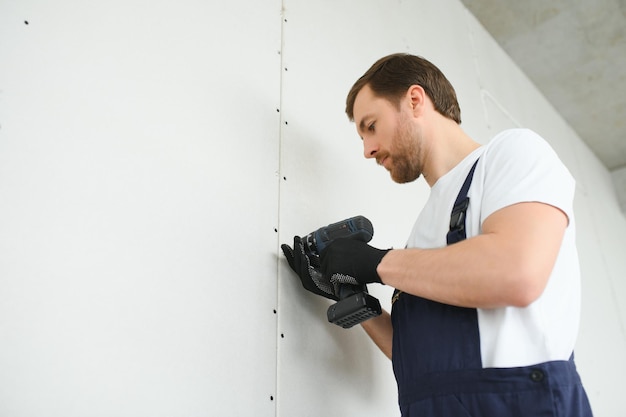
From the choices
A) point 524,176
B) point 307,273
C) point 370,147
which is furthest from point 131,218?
point 524,176

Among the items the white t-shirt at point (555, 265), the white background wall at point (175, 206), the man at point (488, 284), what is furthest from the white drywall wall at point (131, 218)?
the white t-shirt at point (555, 265)

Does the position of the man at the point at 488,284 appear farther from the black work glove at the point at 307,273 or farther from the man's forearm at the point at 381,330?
the man's forearm at the point at 381,330

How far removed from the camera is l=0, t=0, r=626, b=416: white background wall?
0.82m

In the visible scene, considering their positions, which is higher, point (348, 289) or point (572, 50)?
point (572, 50)

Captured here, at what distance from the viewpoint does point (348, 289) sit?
1145mm

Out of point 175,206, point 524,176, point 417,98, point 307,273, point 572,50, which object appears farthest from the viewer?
point 572,50

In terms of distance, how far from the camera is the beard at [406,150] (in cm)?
126

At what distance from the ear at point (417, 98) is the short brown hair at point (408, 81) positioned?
0.01 meters

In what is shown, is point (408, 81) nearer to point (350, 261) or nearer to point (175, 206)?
point (350, 261)

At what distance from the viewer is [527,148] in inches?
38.2

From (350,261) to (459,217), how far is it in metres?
0.23

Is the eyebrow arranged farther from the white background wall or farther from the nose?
the white background wall

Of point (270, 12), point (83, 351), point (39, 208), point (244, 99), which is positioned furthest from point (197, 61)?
point (83, 351)

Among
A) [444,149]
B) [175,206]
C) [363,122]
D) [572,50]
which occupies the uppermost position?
[572,50]
